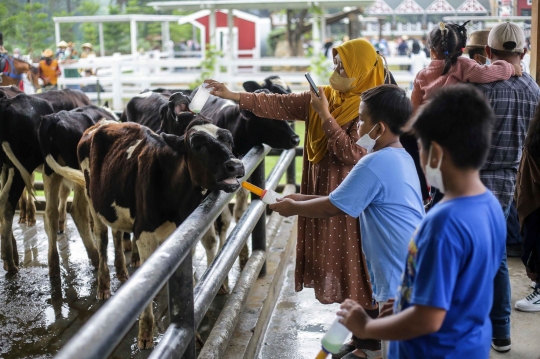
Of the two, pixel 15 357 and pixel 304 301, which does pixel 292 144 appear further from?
pixel 15 357

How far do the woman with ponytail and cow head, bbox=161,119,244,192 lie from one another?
1317 mm

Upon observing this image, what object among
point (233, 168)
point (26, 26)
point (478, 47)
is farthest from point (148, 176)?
point (26, 26)

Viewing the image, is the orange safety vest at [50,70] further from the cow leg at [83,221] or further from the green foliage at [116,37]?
the green foliage at [116,37]

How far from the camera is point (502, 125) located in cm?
418

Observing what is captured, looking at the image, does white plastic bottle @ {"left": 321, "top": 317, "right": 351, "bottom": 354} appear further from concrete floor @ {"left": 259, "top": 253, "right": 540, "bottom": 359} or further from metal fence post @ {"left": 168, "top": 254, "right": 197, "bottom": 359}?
concrete floor @ {"left": 259, "top": 253, "right": 540, "bottom": 359}

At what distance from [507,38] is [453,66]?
41 cm

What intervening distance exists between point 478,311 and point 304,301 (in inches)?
126

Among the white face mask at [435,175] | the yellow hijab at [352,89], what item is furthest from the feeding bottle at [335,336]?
the yellow hijab at [352,89]

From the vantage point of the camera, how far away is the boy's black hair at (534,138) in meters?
3.91

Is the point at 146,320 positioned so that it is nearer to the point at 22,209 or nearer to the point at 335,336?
the point at 335,336

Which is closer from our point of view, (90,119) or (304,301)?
(304,301)

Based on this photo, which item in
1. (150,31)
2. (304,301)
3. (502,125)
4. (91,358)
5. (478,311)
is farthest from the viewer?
(150,31)

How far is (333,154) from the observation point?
4.11 meters

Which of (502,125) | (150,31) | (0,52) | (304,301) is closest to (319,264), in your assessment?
(304,301)
